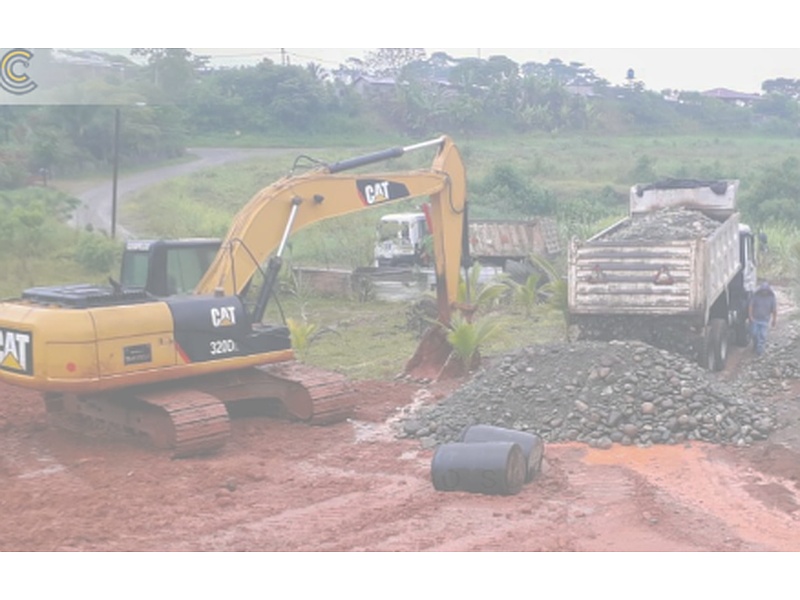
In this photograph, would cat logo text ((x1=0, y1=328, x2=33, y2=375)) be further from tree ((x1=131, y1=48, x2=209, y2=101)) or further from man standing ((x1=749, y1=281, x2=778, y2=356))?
tree ((x1=131, y1=48, x2=209, y2=101))

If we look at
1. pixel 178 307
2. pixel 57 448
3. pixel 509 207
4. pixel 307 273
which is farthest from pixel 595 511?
pixel 509 207

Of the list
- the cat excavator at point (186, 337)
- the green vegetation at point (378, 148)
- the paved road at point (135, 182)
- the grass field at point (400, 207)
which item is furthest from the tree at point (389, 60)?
the cat excavator at point (186, 337)

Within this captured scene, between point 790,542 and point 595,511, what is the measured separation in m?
1.55

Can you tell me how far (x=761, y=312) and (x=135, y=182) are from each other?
24.6 meters

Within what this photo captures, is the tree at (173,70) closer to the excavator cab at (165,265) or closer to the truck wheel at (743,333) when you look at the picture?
the truck wheel at (743,333)

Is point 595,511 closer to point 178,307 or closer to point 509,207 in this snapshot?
point 178,307

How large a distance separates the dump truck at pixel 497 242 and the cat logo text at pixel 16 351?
50.2ft

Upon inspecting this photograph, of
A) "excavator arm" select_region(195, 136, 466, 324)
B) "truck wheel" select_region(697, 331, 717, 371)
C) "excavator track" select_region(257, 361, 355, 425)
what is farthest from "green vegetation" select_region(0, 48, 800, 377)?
"excavator track" select_region(257, 361, 355, 425)

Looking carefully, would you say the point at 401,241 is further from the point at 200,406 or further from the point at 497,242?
the point at 200,406

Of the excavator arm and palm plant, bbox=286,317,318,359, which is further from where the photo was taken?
palm plant, bbox=286,317,318,359

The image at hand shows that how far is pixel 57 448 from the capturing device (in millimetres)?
11656

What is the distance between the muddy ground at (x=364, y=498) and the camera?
26.8ft

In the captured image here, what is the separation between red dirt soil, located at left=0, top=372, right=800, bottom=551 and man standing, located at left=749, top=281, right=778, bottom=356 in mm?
5963

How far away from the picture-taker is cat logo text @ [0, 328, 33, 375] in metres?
10.7
